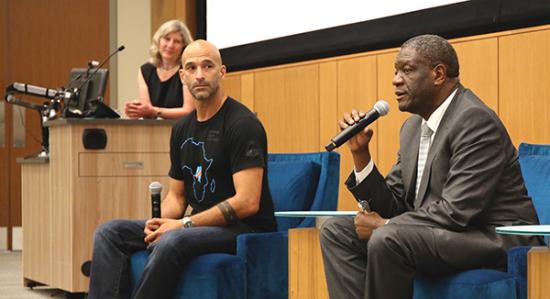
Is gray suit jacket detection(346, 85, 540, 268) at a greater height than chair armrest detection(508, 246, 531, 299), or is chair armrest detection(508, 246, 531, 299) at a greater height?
gray suit jacket detection(346, 85, 540, 268)

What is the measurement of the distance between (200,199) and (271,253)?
365 mm

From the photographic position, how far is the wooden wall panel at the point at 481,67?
Answer: 477cm

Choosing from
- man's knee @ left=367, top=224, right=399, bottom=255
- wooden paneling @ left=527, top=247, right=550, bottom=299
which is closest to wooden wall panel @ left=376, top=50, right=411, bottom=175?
man's knee @ left=367, top=224, right=399, bottom=255

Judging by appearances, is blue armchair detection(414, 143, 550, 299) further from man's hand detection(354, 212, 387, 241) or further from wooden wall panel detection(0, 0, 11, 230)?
wooden wall panel detection(0, 0, 11, 230)

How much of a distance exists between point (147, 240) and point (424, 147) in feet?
4.03

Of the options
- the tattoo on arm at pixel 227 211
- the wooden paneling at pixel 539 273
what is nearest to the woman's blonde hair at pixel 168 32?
the tattoo on arm at pixel 227 211

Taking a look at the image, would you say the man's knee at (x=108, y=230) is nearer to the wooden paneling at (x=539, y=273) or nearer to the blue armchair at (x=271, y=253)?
the blue armchair at (x=271, y=253)

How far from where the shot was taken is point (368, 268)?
2.95 m

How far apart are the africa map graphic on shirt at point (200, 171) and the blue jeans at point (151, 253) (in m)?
0.20

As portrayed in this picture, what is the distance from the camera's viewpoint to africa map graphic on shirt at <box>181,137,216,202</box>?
395cm

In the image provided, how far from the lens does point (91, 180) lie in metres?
5.25

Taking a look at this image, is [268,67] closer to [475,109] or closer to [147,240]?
[147,240]

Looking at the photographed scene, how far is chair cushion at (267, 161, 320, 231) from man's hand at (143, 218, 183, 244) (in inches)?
21.0

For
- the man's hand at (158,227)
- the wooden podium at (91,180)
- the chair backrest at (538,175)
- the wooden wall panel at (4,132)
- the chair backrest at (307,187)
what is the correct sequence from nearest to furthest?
1. the chair backrest at (538,175)
2. the man's hand at (158,227)
3. the chair backrest at (307,187)
4. the wooden podium at (91,180)
5. the wooden wall panel at (4,132)
